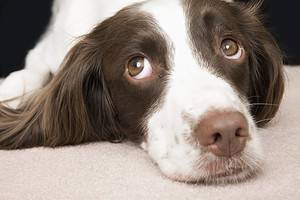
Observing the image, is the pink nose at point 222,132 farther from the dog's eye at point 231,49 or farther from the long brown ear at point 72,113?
the long brown ear at point 72,113

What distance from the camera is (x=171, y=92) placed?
1969 millimetres

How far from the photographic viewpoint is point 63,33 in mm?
2914

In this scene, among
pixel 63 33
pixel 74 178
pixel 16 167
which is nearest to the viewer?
pixel 74 178

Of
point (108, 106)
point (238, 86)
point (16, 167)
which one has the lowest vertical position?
point (16, 167)

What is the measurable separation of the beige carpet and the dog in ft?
0.16

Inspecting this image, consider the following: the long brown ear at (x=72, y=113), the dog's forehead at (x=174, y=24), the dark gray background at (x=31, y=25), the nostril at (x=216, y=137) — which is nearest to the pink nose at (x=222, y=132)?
the nostril at (x=216, y=137)

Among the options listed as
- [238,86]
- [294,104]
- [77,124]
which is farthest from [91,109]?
[294,104]

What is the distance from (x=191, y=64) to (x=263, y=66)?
55cm

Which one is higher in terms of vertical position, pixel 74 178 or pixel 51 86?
pixel 51 86

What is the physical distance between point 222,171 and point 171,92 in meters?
0.31

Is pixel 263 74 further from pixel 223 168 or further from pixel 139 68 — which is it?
pixel 223 168

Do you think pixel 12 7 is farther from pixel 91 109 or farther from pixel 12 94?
pixel 91 109

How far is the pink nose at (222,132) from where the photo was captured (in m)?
1.69

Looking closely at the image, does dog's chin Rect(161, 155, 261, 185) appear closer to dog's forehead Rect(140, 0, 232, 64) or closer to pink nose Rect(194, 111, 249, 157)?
pink nose Rect(194, 111, 249, 157)
